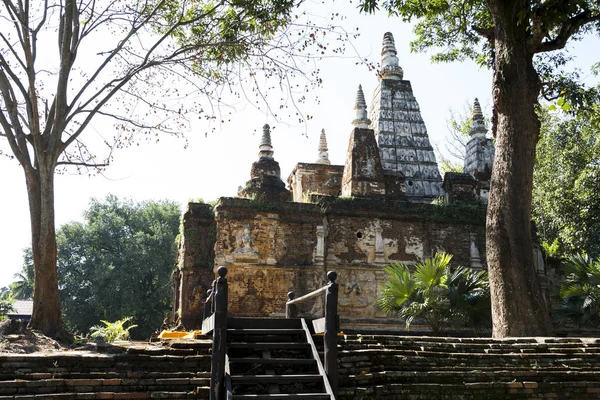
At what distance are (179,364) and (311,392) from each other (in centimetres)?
164

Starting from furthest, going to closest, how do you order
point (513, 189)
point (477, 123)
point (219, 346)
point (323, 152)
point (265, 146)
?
point (323, 152), point (477, 123), point (265, 146), point (513, 189), point (219, 346)

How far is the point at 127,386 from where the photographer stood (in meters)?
7.09

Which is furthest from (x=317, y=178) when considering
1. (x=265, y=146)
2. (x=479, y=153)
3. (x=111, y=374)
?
(x=111, y=374)

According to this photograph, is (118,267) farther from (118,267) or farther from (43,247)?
(43,247)

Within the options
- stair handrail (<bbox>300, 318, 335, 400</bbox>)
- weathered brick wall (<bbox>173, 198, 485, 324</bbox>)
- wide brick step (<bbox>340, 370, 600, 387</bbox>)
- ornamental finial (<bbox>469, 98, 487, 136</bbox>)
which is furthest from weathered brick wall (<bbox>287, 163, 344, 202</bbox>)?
stair handrail (<bbox>300, 318, 335, 400</bbox>)

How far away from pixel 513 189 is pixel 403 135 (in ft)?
35.9

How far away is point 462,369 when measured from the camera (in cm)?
832

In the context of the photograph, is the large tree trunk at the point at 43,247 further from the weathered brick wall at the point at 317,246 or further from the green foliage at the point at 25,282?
the green foliage at the point at 25,282

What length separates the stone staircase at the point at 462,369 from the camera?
7828mm

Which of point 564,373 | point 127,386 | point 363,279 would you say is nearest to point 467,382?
point 564,373

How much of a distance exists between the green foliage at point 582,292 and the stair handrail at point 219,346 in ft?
32.3

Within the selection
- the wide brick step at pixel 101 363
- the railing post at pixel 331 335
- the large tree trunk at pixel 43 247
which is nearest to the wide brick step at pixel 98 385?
the wide brick step at pixel 101 363

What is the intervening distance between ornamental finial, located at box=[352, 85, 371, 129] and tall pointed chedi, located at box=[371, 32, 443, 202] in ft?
4.46

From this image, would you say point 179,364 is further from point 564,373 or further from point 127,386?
point 564,373
